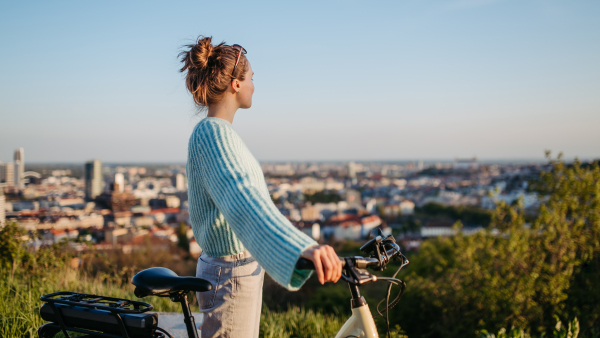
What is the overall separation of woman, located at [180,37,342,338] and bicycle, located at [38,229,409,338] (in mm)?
113

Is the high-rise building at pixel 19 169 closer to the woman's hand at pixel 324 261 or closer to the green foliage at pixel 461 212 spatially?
the woman's hand at pixel 324 261

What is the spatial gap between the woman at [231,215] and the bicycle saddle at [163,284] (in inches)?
4.3

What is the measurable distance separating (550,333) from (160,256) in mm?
12051

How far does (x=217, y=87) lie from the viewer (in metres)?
1.53

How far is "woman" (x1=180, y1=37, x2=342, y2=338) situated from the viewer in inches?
43.7

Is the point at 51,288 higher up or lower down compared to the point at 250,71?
lower down

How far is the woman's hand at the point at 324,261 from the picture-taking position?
105cm

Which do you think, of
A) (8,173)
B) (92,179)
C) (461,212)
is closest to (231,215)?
(8,173)

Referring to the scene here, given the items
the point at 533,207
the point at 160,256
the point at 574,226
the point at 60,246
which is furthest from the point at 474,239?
the point at 160,256

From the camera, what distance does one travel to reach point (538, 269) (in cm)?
669

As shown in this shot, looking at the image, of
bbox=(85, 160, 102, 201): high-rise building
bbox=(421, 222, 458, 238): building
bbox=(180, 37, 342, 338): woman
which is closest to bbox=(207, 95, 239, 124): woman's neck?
bbox=(180, 37, 342, 338): woman

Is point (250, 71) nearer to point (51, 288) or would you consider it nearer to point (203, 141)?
point (203, 141)

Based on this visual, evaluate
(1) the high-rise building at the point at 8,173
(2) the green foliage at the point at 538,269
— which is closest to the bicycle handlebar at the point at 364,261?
(2) the green foliage at the point at 538,269

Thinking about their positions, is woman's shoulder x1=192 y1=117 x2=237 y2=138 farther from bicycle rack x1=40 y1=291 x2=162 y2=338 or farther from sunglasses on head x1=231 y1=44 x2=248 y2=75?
bicycle rack x1=40 y1=291 x2=162 y2=338
